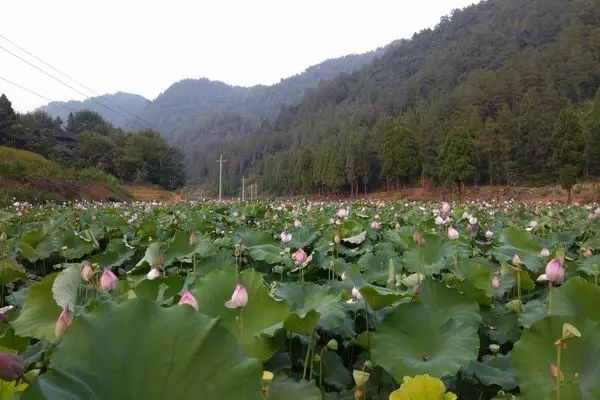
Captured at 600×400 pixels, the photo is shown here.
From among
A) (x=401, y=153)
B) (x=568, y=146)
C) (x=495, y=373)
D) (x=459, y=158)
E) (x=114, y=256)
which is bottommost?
(x=495, y=373)

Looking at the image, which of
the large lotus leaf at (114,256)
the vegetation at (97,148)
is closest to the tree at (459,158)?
the vegetation at (97,148)

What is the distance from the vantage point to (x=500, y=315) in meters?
1.76

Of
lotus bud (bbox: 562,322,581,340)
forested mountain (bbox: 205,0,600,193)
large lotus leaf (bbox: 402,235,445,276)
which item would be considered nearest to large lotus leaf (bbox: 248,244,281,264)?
large lotus leaf (bbox: 402,235,445,276)

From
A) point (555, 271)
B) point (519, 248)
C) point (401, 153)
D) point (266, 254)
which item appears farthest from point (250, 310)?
point (401, 153)

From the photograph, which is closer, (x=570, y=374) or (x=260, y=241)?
(x=570, y=374)

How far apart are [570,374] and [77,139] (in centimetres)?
5685

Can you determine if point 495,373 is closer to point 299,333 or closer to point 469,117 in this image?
point 299,333

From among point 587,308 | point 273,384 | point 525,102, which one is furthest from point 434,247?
point 525,102

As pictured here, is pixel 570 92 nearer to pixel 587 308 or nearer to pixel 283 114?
pixel 587 308

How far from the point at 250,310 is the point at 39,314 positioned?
638 millimetres

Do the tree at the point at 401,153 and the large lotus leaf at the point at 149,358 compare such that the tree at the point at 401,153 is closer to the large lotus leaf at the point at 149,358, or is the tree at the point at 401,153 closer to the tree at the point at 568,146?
the tree at the point at 568,146

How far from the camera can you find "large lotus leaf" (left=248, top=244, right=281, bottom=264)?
2592 millimetres

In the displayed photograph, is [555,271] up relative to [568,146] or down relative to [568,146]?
down

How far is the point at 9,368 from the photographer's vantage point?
644 millimetres
